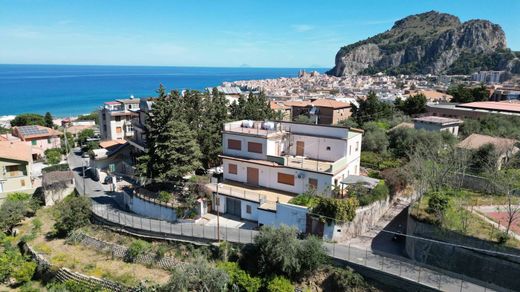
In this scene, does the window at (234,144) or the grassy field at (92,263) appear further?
the window at (234,144)

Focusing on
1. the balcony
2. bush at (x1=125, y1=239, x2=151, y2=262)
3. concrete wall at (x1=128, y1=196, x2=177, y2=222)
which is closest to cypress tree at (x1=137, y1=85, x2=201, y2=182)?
concrete wall at (x1=128, y1=196, x2=177, y2=222)

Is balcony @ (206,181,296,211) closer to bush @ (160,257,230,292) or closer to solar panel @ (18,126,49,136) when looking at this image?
bush @ (160,257,230,292)

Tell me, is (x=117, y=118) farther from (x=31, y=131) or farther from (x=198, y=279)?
(x=198, y=279)

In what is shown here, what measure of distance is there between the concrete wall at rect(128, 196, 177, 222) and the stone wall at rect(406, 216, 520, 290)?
18.8m

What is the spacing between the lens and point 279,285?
20969 mm

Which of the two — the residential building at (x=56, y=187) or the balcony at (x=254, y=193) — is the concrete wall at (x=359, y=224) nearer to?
the balcony at (x=254, y=193)

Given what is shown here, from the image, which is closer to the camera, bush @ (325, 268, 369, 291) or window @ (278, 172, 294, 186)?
bush @ (325, 268, 369, 291)

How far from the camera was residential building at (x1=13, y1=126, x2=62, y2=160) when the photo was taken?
189 ft

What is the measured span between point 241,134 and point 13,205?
23646mm

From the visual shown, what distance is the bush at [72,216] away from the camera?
29.9 m

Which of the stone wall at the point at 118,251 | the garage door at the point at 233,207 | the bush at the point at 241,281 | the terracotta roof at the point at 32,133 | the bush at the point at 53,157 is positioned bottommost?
the stone wall at the point at 118,251

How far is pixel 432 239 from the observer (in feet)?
71.8

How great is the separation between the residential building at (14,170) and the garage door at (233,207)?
86.3 feet

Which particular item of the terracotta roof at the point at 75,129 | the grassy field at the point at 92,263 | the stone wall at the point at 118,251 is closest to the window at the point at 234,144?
the stone wall at the point at 118,251
